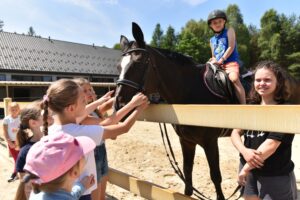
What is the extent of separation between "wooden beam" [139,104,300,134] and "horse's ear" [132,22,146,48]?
84 cm

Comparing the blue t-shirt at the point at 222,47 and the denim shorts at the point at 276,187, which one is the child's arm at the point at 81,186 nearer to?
the denim shorts at the point at 276,187

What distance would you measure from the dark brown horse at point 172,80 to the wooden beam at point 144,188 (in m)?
0.76

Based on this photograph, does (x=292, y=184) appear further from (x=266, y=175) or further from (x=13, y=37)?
(x=13, y=37)

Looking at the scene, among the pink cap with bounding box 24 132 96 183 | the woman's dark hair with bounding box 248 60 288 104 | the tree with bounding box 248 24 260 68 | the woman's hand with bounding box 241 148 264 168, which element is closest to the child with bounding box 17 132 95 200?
the pink cap with bounding box 24 132 96 183

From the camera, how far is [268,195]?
6.37 feet

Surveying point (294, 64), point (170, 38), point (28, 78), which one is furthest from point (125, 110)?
point (170, 38)

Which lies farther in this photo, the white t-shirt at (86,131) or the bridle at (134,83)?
the bridle at (134,83)

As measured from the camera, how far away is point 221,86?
334 centimetres

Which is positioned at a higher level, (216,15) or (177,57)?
(216,15)

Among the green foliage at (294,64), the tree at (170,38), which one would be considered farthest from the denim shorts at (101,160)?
the tree at (170,38)

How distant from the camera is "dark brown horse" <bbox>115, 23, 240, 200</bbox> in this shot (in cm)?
279

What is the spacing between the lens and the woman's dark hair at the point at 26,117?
2867 mm

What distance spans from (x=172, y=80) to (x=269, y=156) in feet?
4.88

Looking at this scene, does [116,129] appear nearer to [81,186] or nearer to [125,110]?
[125,110]
